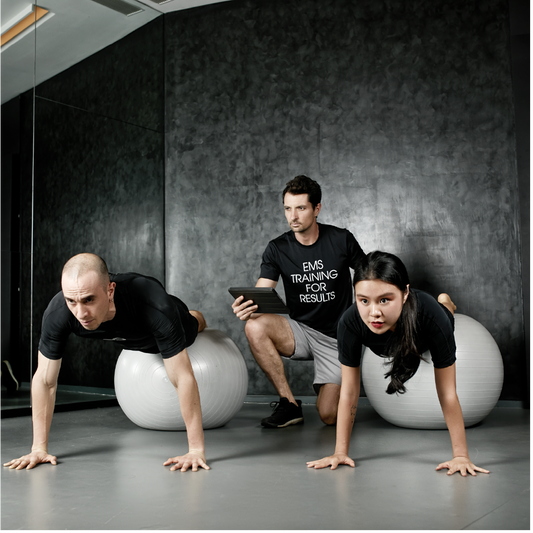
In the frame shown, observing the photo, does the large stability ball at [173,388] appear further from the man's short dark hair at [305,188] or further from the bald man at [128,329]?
the man's short dark hair at [305,188]

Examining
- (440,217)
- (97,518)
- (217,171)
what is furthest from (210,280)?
(97,518)

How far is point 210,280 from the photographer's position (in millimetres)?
4375

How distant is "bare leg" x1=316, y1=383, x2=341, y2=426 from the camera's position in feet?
10.4

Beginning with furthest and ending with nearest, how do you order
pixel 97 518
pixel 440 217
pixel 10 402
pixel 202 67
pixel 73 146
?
pixel 202 67 → pixel 73 146 → pixel 440 217 → pixel 10 402 → pixel 97 518

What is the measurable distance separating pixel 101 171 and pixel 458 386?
9.59ft

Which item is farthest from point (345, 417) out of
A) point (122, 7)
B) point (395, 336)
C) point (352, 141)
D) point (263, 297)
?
point (122, 7)

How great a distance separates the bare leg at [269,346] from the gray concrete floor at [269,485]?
1.18 feet

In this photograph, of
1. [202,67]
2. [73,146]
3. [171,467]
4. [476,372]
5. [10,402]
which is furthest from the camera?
[202,67]

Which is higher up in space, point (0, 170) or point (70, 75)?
point (70, 75)

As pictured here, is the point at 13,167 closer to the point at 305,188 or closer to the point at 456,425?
the point at 305,188

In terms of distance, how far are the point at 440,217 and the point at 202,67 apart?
2108 millimetres

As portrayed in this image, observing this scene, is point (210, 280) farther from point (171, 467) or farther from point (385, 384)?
point (171, 467)

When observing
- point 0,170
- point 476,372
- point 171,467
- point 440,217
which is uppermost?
point 0,170

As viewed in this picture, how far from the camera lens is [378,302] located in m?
1.94
